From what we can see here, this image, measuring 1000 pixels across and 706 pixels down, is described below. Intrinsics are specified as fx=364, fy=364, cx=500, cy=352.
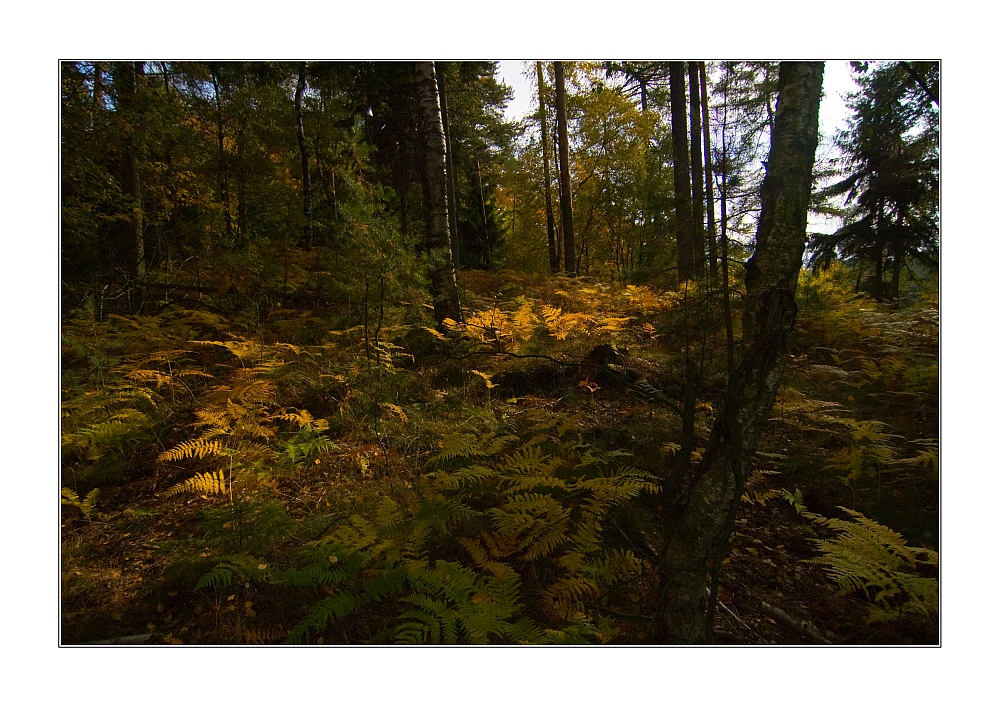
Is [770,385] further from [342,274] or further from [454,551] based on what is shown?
[342,274]

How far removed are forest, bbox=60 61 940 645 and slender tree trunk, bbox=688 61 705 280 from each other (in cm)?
2

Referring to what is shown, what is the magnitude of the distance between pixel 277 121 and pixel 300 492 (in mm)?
4737

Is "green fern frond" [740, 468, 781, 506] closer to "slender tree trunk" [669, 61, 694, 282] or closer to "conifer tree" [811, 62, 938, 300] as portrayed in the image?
"conifer tree" [811, 62, 938, 300]

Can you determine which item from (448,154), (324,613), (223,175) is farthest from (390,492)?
(223,175)

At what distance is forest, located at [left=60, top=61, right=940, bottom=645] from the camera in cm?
163

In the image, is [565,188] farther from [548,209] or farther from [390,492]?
[390,492]

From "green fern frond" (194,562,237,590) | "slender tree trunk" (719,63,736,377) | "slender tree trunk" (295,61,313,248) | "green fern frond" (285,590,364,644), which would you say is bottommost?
"green fern frond" (285,590,364,644)

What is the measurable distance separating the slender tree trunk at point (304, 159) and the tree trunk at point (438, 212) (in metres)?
1.16

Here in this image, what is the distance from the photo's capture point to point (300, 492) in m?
2.35

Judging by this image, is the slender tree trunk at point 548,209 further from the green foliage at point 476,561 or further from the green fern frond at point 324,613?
the green fern frond at point 324,613

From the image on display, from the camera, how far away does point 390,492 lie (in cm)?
229

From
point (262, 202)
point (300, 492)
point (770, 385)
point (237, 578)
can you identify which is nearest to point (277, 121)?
point (262, 202)

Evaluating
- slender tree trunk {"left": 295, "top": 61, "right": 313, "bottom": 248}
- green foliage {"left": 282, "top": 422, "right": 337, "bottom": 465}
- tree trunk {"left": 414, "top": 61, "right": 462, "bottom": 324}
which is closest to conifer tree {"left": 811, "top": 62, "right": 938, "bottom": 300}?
tree trunk {"left": 414, "top": 61, "right": 462, "bottom": 324}

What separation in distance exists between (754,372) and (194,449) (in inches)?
127
